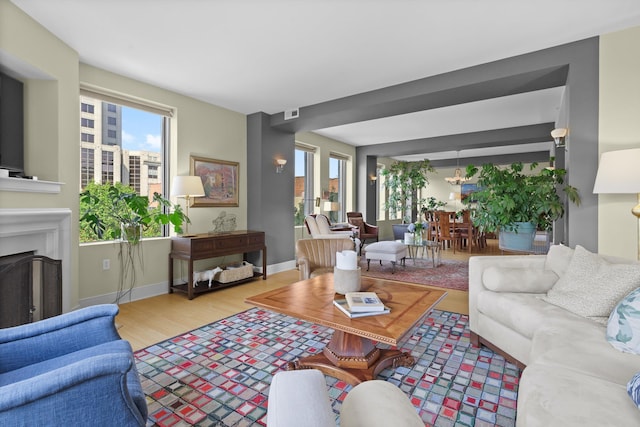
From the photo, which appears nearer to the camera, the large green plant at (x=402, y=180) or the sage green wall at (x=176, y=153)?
the sage green wall at (x=176, y=153)

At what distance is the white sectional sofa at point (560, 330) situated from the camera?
1061mm

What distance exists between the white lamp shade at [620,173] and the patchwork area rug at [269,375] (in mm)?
1483

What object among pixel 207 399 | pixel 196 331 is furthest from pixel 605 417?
pixel 196 331

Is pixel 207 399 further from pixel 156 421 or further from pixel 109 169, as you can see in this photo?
pixel 109 169

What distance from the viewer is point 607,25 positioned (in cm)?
273

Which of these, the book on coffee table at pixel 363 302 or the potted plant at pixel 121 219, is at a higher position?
the potted plant at pixel 121 219

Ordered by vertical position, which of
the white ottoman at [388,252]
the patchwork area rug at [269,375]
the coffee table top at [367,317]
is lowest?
the patchwork area rug at [269,375]

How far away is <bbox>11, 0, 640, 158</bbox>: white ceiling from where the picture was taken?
2.46 meters

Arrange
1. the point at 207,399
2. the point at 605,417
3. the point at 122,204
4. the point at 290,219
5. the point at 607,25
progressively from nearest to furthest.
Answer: the point at 605,417, the point at 207,399, the point at 607,25, the point at 122,204, the point at 290,219

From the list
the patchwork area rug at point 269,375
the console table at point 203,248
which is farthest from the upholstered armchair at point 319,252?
the console table at point 203,248

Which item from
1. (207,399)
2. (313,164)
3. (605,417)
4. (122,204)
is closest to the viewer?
(605,417)

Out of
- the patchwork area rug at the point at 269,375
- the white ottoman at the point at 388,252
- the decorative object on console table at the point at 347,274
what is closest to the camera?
the patchwork area rug at the point at 269,375

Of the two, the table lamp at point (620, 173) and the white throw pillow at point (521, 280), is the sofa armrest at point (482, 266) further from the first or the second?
the table lamp at point (620, 173)

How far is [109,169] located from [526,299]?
4.35m
